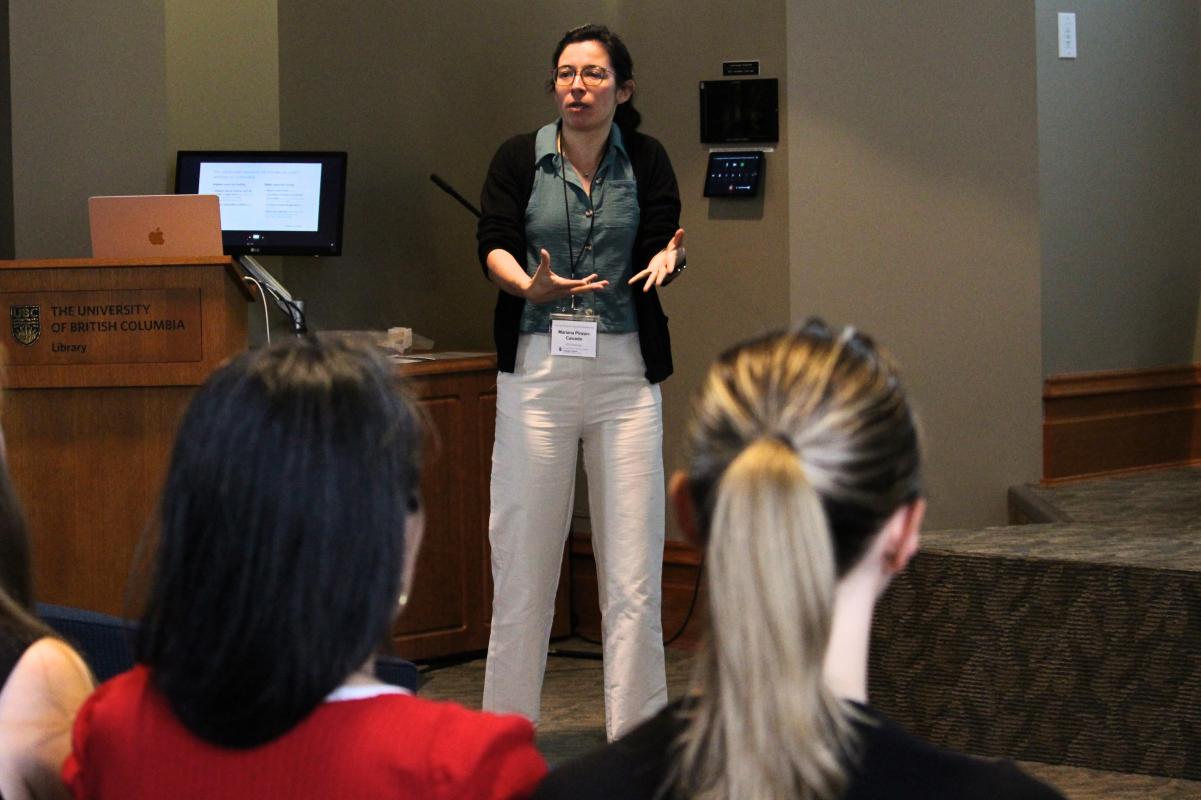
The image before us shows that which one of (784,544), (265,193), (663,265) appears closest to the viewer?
(784,544)

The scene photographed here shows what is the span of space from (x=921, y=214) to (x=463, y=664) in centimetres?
192

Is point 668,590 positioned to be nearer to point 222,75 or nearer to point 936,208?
point 936,208

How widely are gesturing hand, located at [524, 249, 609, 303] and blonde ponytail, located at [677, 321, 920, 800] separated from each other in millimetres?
2115

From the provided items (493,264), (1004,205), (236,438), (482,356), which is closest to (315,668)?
(236,438)

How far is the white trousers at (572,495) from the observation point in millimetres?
3359

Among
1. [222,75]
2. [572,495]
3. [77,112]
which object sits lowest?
[572,495]

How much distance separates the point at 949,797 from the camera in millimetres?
984

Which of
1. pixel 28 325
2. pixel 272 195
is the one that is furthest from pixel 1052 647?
pixel 272 195

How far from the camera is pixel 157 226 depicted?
11.9 ft

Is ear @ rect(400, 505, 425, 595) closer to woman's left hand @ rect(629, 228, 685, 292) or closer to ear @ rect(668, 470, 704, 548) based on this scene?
ear @ rect(668, 470, 704, 548)

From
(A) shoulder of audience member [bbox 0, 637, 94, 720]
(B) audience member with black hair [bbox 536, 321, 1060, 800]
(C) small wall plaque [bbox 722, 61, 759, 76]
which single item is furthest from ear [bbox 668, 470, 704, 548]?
(C) small wall plaque [bbox 722, 61, 759, 76]

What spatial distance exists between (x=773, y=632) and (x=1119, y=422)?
13.6 ft

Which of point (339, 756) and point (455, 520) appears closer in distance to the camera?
point (339, 756)

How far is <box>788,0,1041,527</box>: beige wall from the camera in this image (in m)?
4.34
